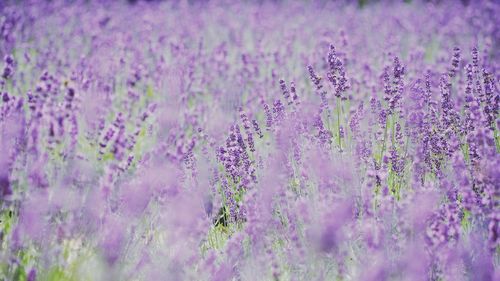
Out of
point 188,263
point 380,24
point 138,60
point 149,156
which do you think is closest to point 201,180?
point 149,156

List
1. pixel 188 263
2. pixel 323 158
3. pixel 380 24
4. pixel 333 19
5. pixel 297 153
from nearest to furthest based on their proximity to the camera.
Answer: pixel 188 263 → pixel 323 158 → pixel 297 153 → pixel 380 24 → pixel 333 19

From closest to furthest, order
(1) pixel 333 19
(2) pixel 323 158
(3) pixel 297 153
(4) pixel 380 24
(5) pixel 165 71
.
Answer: (2) pixel 323 158 → (3) pixel 297 153 → (5) pixel 165 71 → (4) pixel 380 24 → (1) pixel 333 19

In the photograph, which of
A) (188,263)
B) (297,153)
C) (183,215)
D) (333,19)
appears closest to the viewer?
(183,215)

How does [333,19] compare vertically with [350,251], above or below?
above

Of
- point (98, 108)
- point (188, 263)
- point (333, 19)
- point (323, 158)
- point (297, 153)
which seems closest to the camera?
point (188, 263)

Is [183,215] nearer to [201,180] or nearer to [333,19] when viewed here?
[201,180]

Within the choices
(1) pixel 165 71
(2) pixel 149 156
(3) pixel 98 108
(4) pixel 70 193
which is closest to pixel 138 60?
(1) pixel 165 71

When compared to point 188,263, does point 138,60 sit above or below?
above

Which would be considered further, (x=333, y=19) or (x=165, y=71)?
(x=333, y=19)

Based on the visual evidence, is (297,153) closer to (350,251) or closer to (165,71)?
(350,251)
